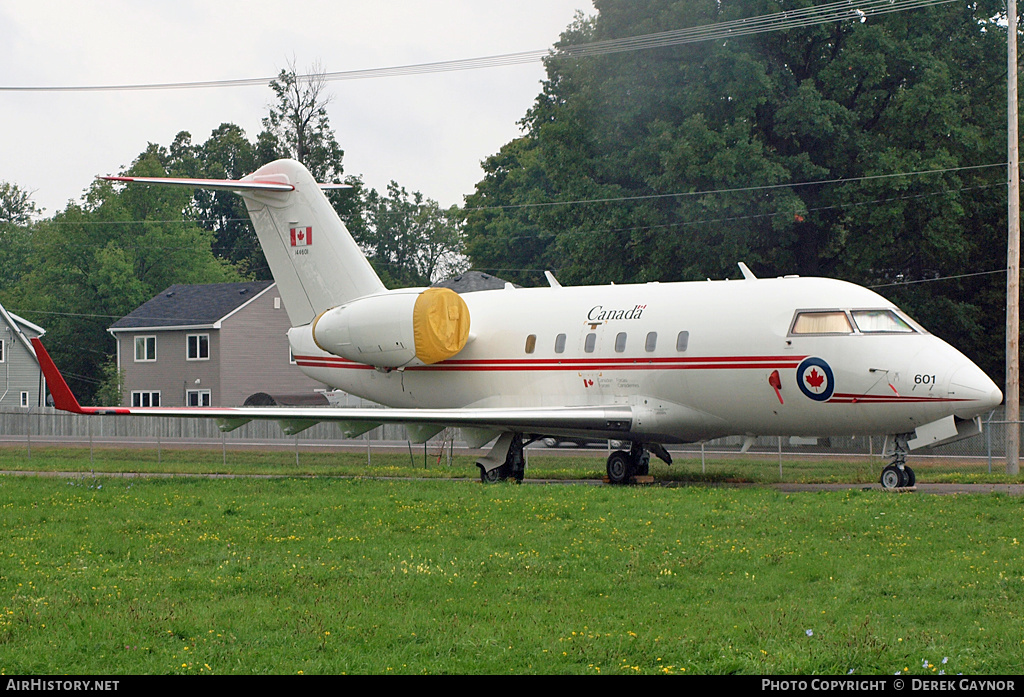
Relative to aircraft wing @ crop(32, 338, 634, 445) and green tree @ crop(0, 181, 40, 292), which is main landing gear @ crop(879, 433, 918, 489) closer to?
aircraft wing @ crop(32, 338, 634, 445)

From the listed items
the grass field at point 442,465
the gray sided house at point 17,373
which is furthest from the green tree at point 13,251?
the grass field at point 442,465

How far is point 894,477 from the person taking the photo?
1977 centimetres

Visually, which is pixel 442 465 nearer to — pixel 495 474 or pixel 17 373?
pixel 495 474

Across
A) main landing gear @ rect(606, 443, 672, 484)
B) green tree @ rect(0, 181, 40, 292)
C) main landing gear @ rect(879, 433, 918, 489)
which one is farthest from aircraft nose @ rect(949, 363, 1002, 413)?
green tree @ rect(0, 181, 40, 292)

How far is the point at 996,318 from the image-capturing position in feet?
135

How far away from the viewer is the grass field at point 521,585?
845cm

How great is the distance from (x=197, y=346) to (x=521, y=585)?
54547mm

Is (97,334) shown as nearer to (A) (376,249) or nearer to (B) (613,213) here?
(A) (376,249)

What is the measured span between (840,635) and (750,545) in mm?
4199

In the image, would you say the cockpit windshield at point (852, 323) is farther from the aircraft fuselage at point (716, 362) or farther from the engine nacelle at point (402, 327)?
the engine nacelle at point (402, 327)

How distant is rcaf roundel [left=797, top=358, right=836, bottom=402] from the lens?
19656 millimetres

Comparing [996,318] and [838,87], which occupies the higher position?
[838,87]
